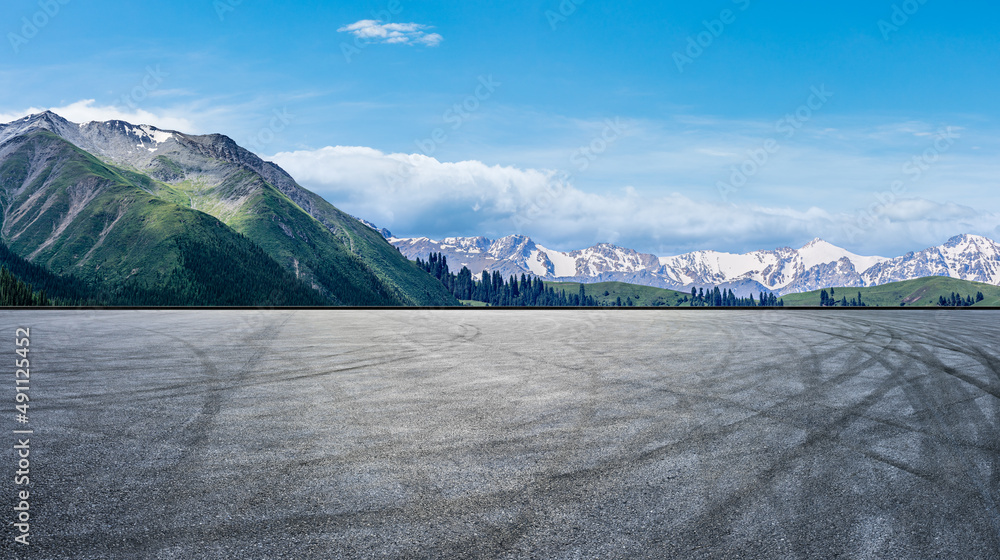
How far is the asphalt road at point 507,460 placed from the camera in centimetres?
564

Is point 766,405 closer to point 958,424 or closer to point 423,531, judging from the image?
point 958,424

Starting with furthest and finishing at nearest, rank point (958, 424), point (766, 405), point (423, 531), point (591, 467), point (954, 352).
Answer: point (954, 352)
point (766, 405)
point (958, 424)
point (591, 467)
point (423, 531)

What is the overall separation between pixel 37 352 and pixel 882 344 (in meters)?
27.2

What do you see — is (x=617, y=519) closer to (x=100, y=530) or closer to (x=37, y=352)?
(x=100, y=530)

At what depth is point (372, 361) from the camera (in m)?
17.6

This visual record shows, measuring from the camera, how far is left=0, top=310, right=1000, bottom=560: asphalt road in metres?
Result: 5.64

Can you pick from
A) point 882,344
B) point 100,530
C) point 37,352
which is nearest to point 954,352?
point 882,344

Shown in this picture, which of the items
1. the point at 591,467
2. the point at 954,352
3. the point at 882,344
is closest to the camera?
the point at 591,467

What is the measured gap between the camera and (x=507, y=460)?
7.85m

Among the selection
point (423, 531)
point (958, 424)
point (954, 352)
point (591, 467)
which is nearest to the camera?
point (423, 531)

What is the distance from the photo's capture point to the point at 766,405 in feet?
37.3

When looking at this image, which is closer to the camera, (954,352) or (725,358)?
(725,358)

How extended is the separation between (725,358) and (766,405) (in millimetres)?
7126

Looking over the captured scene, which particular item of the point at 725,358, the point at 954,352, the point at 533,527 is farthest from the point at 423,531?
the point at 954,352
